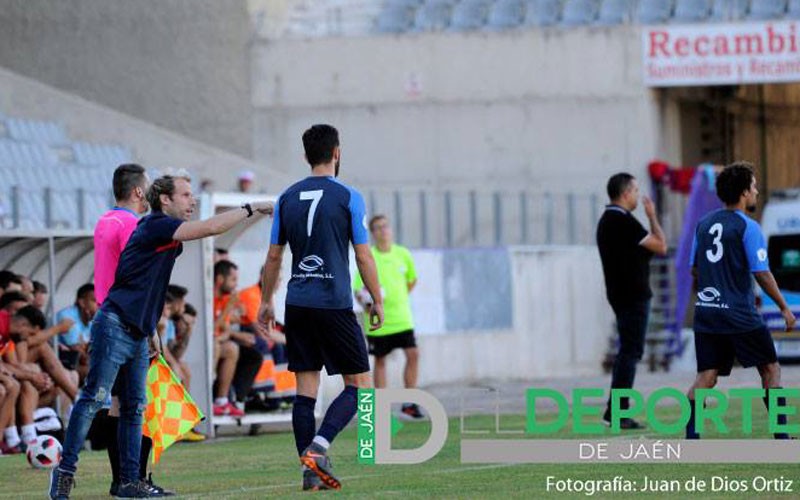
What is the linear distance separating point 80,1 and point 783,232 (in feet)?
43.4

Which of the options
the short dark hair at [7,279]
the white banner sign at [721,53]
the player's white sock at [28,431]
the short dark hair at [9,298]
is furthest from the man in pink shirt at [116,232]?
the white banner sign at [721,53]

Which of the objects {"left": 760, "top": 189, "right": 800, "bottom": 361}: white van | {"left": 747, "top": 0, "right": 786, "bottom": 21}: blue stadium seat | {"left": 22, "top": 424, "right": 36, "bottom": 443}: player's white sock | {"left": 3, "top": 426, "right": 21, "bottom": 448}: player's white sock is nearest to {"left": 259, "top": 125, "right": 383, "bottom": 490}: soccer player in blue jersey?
{"left": 22, "top": 424, "right": 36, "bottom": 443}: player's white sock

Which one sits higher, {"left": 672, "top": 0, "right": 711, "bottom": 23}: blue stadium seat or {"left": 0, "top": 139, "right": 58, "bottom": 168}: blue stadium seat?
{"left": 672, "top": 0, "right": 711, "bottom": 23}: blue stadium seat

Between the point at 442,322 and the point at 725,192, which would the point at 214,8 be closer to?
the point at 442,322

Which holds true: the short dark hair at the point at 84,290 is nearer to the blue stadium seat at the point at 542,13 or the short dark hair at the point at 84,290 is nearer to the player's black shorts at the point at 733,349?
the player's black shorts at the point at 733,349

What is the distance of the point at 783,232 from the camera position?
103 ft

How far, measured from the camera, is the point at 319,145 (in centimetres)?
1109

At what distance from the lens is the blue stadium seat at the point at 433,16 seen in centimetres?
3431

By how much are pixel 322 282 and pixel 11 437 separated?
6.35 m

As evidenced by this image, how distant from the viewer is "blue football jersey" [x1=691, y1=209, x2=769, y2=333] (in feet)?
42.8

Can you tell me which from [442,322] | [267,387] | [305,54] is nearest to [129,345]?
[267,387]

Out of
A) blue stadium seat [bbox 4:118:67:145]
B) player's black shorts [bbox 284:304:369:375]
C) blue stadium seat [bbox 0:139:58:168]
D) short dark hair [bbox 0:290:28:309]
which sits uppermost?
blue stadium seat [bbox 4:118:67:145]

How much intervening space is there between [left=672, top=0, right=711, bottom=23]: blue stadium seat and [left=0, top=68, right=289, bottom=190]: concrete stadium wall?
776 centimetres

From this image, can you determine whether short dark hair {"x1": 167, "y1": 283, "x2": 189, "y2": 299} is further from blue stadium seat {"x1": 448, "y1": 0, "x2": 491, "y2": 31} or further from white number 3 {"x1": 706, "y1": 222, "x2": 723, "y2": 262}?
blue stadium seat {"x1": 448, "y1": 0, "x2": 491, "y2": 31}
